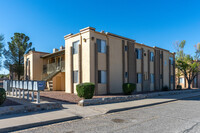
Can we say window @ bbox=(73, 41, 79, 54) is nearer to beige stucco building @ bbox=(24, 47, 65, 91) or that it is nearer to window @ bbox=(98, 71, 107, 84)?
window @ bbox=(98, 71, 107, 84)

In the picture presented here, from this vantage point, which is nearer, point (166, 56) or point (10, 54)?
point (166, 56)

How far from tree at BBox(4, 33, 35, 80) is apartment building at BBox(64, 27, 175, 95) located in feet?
55.3

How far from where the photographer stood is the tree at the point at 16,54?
3067 cm

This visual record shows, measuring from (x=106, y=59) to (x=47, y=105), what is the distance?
907 cm

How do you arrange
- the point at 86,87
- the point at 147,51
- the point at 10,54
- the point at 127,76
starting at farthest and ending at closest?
the point at 10,54 < the point at 147,51 < the point at 127,76 < the point at 86,87

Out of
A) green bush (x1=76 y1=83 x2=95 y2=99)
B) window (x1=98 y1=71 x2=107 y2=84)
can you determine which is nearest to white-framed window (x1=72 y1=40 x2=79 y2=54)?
window (x1=98 y1=71 x2=107 y2=84)

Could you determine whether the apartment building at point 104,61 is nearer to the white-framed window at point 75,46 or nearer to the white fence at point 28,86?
the white-framed window at point 75,46

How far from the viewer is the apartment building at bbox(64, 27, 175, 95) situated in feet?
51.2

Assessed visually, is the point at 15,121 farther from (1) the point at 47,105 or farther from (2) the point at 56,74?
(2) the point at 56,74

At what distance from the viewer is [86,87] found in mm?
11656

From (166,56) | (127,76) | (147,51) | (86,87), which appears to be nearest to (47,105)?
(86,87)

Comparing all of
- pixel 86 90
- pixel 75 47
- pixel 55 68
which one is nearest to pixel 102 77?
pixel 75 47

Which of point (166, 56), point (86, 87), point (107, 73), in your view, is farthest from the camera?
point (166, 56)

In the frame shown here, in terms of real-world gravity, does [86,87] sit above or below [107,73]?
below
